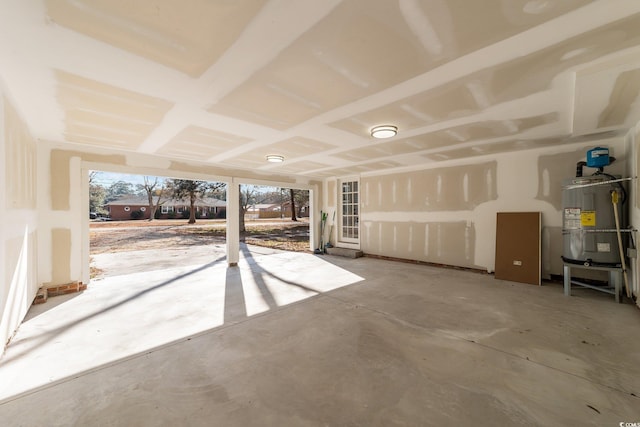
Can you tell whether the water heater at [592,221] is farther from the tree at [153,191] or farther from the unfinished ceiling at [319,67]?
the tree at [153,191]

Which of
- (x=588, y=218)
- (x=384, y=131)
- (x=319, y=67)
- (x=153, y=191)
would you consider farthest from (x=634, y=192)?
(x=153, y=191)

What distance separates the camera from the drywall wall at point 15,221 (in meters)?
2.18

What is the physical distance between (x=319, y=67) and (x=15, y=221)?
3.49 m

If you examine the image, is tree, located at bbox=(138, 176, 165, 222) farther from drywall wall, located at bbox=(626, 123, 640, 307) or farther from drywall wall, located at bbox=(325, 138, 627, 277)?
drywall wall, located at bbox=(626, 123, 640, 307)

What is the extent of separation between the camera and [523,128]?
3.41 meters

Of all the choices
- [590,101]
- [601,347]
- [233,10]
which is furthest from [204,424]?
[590,101]

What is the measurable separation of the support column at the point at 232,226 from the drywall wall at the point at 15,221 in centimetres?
311

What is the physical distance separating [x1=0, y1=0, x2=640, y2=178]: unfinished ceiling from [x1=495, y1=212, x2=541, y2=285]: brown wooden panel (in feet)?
5.32

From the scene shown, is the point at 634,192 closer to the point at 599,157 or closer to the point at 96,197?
the point at 599,157

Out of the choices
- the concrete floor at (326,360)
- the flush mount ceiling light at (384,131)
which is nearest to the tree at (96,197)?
the concrete floor at (326,360)

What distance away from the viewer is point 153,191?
2841 centimetres

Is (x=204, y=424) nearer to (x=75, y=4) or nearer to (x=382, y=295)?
(x=75, y=4)

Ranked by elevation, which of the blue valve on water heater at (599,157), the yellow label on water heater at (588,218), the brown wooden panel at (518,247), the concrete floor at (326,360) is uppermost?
the blue valve on water heater at (599,157)

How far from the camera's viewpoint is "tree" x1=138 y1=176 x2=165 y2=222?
2644 centimetres
